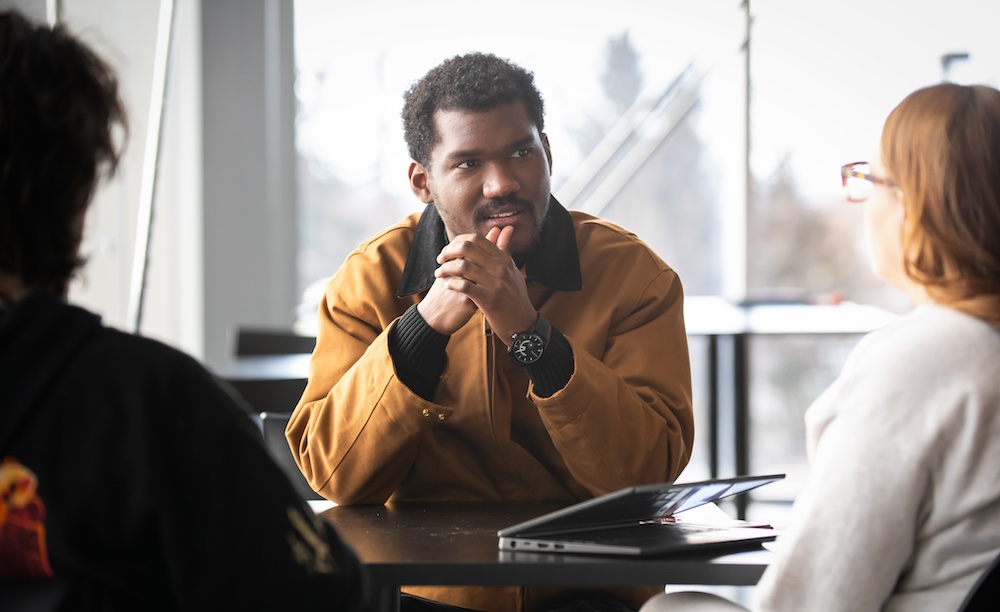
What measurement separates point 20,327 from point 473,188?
3.75 feet

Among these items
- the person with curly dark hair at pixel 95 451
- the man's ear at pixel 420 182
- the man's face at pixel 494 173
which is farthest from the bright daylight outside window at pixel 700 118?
the person with curly dark hair at pixel 95 451

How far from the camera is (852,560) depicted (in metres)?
1.18

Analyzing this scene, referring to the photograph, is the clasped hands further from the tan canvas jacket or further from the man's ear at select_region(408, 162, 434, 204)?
the man's ear at select_region(408, 162, 434, 204)

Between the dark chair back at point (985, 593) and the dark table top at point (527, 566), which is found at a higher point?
the dark chair back at point (985, 593)

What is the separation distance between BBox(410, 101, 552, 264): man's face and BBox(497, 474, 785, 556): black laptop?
64cm

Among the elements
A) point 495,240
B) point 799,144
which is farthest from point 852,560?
point 799,144

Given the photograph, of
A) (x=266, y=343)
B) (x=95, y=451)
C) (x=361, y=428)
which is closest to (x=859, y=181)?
(x=361, y=428)

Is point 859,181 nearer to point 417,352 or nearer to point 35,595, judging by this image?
point 417,352

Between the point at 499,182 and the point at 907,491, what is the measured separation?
1.00 m

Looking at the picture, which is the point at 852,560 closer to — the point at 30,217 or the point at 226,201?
the point at 30,217

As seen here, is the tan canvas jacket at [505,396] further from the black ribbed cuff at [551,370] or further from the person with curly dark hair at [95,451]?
the person with curly dark hair at [95,451]

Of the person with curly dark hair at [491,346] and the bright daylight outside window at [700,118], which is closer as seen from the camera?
the person with curly dark hair at [491,346]

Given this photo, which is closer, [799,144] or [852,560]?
[852,560]

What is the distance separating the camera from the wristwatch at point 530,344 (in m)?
1.78
